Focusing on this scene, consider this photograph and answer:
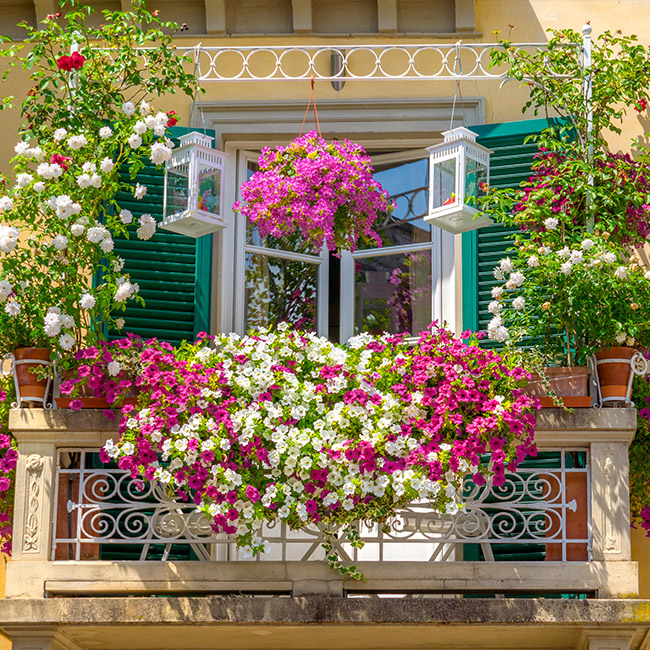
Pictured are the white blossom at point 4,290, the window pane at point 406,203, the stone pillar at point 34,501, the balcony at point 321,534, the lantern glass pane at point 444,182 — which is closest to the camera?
the balcony at point 321,534

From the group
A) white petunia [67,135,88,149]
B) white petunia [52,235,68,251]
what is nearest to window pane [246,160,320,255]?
white petunia [67,135,88,149]

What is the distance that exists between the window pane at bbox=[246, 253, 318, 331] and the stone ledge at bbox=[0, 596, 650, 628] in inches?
94.3

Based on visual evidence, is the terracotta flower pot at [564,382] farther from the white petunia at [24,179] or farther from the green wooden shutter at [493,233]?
the white petunia at [24,179]

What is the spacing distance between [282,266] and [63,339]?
6.88 ft

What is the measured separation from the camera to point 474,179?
7.52 meters

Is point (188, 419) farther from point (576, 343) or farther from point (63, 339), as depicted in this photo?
point (576, 343)

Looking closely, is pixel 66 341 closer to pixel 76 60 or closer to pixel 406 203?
pixel 76 60

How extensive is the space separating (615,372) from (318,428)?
1.60 m

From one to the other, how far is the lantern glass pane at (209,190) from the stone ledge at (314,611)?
7.32ft

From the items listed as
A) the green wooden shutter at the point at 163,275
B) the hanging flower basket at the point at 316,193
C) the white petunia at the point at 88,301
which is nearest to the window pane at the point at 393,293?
the hanging flower basket at the point at 316,193

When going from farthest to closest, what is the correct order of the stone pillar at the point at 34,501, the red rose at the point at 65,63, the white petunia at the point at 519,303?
1. the red rose at the point at 65,63
2. the white petunia at the point at 519,303
3. the stone pillar at the point at 34,501

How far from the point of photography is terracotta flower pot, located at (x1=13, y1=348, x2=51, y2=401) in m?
6.87

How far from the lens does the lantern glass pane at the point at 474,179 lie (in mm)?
7391

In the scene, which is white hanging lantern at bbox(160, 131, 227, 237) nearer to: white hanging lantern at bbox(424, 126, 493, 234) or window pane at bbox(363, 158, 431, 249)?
white hanging lantern at bbox(424, 126, 493, 234)
